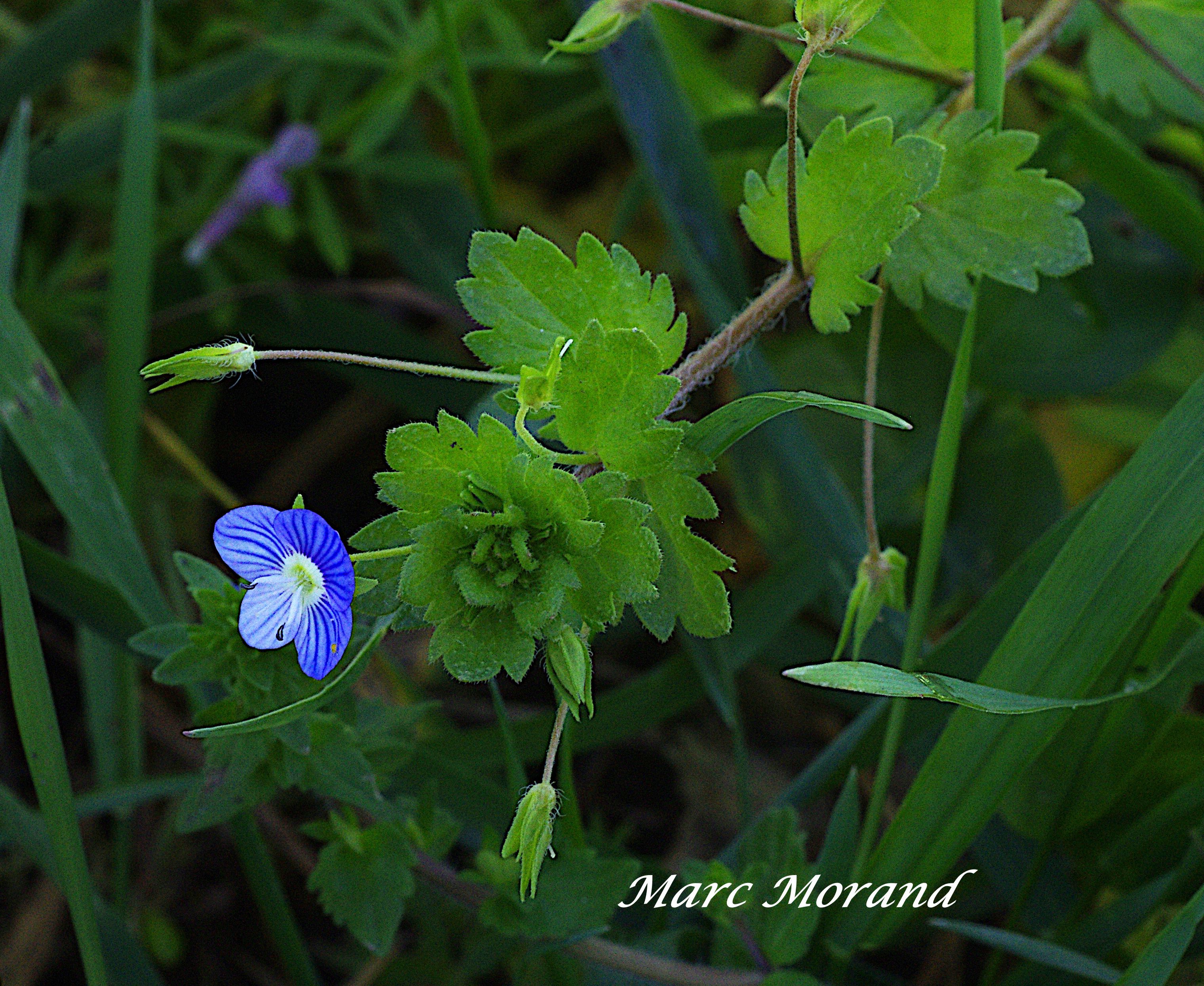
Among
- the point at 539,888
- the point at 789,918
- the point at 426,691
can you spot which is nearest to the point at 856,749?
the point at 789,918

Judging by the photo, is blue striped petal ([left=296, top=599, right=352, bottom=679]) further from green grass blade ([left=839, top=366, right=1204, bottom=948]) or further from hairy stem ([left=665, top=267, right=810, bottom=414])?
green grass blade ([left=839, top=366, right=1204, bottom=948])

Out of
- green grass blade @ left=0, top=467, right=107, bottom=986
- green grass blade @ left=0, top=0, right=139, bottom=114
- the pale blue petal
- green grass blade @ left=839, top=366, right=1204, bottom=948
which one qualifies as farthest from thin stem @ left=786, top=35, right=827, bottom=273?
green grass blade @ left=0, top=0, right=139, bottom=114

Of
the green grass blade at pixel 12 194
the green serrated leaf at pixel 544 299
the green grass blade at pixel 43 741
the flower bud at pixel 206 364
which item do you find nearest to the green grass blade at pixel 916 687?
the green serrated leaf at pixel 544 299

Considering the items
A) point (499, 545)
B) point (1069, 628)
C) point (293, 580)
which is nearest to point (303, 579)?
point (293, 580)

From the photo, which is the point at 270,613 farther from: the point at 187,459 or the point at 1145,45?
the point at 1145,45

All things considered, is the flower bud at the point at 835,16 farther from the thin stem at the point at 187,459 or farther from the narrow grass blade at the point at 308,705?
the thin stem at the point at 187,459

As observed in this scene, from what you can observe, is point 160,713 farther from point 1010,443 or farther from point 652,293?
point 1010,443
